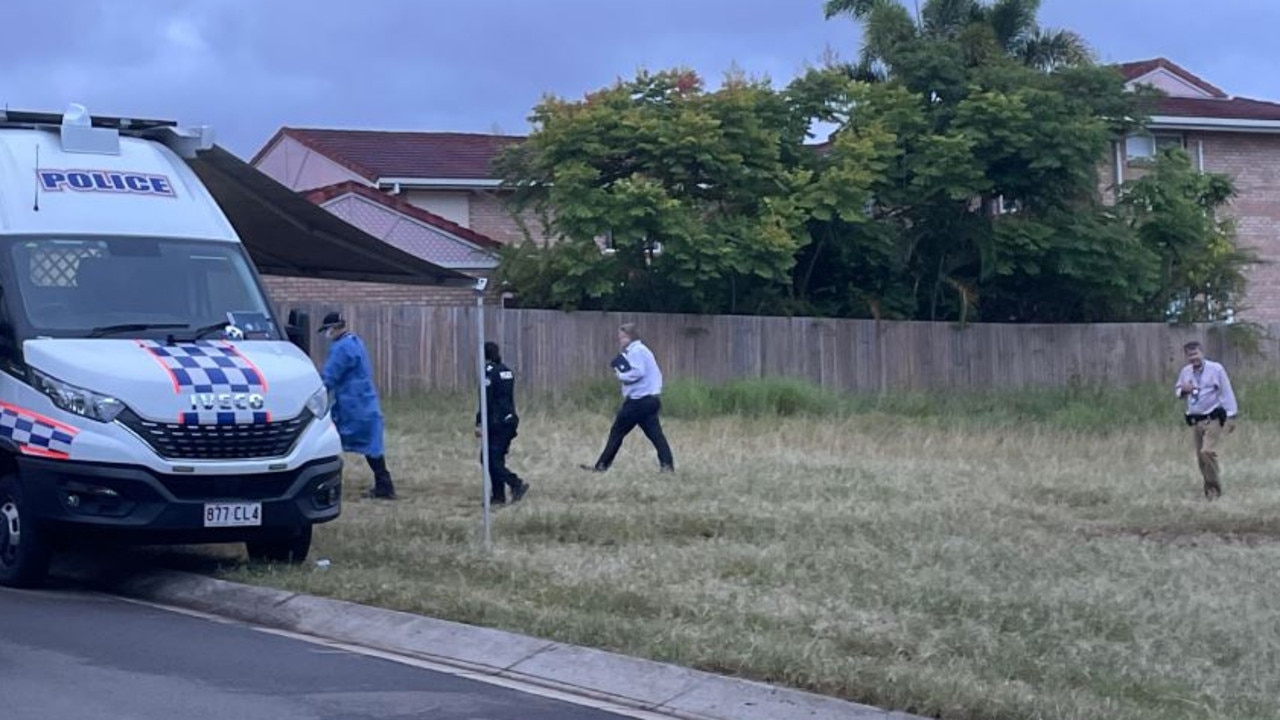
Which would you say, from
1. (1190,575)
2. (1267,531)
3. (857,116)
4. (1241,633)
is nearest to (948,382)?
(857,116)

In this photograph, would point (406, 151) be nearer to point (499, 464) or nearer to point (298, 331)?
point (499, 464)

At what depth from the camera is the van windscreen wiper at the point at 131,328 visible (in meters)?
11.6

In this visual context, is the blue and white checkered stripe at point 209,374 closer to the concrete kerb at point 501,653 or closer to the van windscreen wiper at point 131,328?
the van windscreen wiper at point 131,328

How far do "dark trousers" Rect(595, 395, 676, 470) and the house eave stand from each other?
20.6 m

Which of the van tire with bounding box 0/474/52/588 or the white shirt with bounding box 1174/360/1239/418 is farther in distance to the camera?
the white shirt with bounding box 1174/360/1239/418

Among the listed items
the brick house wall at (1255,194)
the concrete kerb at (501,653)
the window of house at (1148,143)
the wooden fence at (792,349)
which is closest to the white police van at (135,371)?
the concrete kerb at (501,653)

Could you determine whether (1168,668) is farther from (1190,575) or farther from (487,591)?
(487,591)

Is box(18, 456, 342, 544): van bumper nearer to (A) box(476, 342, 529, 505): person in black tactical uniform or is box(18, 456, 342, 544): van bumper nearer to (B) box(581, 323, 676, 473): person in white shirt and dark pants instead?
(A) box(476, 342, 529, 505): person in black tactical uniform

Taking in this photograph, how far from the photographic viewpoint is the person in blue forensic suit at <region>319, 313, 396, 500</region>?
15.6m

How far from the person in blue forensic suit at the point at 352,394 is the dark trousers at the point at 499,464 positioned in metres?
1.00

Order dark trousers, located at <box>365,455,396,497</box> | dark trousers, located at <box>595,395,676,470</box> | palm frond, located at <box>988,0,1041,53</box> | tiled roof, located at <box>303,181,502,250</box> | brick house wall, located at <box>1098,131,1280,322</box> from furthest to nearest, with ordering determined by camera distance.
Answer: brick house wall, located at <box>1098,131,1280,322</box>
palm frond, located at <box>988,0,1041,53</box>
tiled roof, located at <box>303,181,502,250</box>
dark trousers, located at <box>595,395,676,470</box>
dark trousers, located at <box>365,455,396,497</box>

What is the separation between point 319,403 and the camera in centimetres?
1210

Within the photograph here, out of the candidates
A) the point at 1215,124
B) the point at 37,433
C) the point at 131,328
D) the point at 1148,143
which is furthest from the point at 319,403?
the point at 1215,124

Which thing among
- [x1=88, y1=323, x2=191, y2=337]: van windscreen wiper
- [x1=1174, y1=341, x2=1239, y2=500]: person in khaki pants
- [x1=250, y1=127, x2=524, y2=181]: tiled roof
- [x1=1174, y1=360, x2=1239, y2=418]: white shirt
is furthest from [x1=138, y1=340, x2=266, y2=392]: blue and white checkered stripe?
[x1=250, y1=127, x2=524, y2=181]: tiled roof
